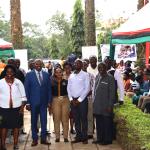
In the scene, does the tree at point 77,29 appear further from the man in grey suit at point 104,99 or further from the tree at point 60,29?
the man in grey suit at point 104,99

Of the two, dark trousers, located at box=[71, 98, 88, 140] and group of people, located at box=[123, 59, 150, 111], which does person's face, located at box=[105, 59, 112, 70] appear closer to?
dark trousers, located at box=[71, 98, 88, 140]

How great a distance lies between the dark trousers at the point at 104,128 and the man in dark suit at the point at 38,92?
1.14 m

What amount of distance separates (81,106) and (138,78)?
15.1ft

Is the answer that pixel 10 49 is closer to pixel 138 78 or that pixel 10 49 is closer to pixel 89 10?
pixel 138 78

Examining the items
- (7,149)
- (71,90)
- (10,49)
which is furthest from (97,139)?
(10,49)

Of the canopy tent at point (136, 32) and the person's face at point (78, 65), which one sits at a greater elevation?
the canopy tent at point (136, 32)

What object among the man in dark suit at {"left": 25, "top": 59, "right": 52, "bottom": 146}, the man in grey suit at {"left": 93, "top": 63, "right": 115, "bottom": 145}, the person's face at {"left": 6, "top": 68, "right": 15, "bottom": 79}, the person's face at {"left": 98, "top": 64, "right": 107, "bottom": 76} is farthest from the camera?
the man in dark suit at {"left": 25, "top": 59, "right": 52, "bottom": 146}

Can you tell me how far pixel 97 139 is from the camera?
10.7 metres

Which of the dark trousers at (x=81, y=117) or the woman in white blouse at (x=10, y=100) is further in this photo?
the dark trousers at (x=81, y=117)

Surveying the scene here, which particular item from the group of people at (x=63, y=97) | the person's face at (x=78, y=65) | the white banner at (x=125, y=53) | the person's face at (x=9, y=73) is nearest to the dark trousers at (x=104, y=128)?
the group of people at (x=63, y=97)

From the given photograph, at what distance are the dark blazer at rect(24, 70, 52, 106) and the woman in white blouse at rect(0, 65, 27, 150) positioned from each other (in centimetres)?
31

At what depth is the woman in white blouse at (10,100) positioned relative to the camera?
980cm

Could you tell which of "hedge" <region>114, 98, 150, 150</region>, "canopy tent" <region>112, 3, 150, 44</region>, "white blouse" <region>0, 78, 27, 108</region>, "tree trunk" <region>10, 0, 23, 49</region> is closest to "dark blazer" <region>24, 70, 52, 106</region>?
"white blouse" <region>0, 78, 27, 108</region>

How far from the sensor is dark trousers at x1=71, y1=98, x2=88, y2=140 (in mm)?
10484
